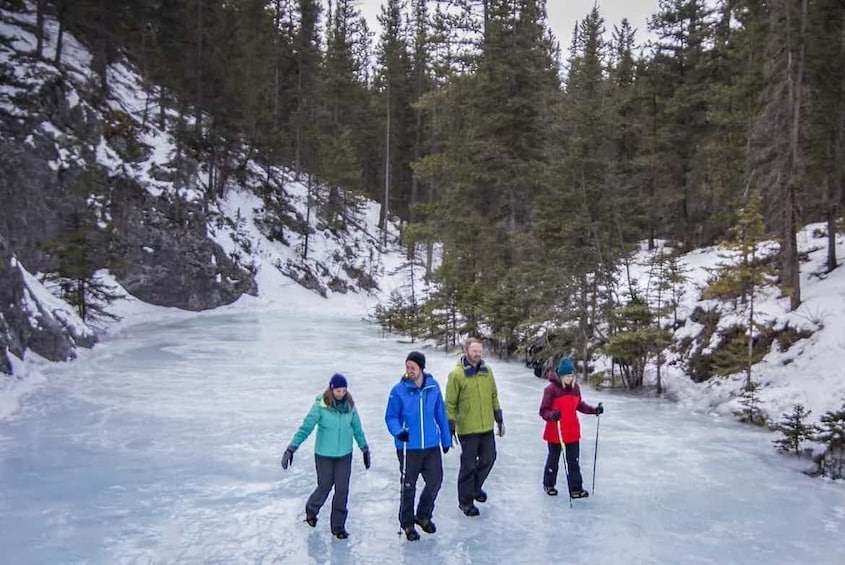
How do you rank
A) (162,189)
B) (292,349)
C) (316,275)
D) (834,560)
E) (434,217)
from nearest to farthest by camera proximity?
(834,560) → (292,349) → (434,217) → (162,189) → (316,275)

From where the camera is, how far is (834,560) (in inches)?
250

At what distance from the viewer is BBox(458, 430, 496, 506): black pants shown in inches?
285

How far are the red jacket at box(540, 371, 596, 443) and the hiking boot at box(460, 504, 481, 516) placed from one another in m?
1.21

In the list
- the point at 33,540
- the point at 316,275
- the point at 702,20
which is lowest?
the point at 33,540

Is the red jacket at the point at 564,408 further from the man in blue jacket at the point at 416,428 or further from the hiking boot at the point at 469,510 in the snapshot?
the man in blue jacket at the point at 416,428

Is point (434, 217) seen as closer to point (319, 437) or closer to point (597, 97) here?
point (597, 97)

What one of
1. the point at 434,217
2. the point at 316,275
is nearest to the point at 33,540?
the point at 434,217

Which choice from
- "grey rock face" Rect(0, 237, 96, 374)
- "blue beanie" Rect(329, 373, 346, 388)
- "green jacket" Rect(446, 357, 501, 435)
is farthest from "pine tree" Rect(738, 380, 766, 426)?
"grey rock face" Rect(0, 237, 96, 374)

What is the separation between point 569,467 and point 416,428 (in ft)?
8.18

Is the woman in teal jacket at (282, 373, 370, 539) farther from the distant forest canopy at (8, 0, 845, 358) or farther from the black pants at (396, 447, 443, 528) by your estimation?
the distant forest canopy at (8, 0, 845, 358)

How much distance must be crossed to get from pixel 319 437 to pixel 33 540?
300cm

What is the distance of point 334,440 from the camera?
653cm

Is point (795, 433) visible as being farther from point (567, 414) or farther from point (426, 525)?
point (426, 525)

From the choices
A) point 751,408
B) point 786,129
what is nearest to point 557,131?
point 786,129
